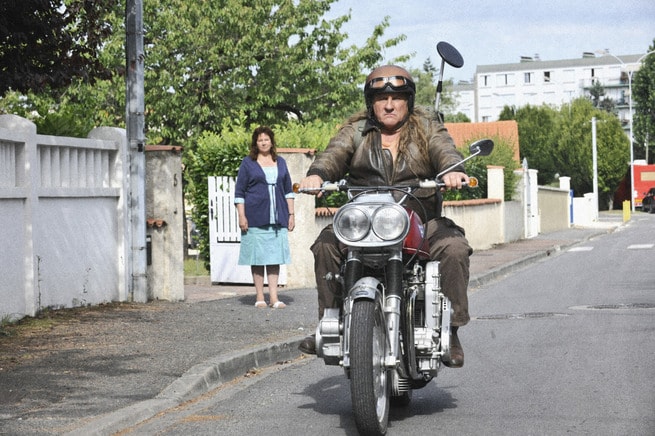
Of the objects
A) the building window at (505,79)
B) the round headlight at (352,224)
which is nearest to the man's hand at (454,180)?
the round headlight at (352,224)

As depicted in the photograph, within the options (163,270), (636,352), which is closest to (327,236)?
(636,352)

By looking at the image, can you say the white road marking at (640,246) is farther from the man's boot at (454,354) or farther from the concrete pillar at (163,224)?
the man's boot at (454,354)

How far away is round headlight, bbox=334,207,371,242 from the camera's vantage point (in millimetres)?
5922

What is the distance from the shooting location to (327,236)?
6.42 meters

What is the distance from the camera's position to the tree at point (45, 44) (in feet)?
32.2

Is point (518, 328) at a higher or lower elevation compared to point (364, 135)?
lower

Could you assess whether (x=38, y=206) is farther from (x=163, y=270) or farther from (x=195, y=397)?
(x=195, y=397)

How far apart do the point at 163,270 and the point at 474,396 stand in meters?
6.72

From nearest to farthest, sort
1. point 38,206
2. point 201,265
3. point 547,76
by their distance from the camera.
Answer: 1. point 38,206
2. point 201,265
3. point 547,76

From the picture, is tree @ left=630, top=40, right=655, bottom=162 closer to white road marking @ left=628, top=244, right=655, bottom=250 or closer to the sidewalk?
white road marking @ left=628, top=244, right=655, bottom=250

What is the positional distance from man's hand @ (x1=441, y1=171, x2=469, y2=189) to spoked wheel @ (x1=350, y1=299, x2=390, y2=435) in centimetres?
83

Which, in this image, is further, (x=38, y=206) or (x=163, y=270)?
(x=163, y=270)

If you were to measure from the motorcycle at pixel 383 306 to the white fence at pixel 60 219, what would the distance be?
522 centimetres

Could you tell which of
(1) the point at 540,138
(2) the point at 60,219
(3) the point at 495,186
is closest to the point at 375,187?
(2) the point at 60,219
